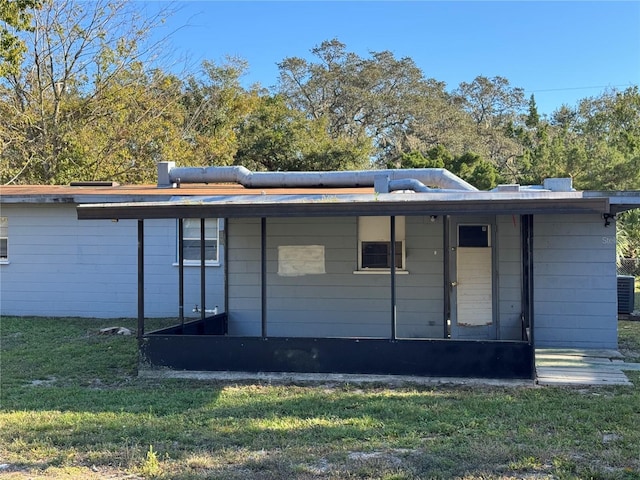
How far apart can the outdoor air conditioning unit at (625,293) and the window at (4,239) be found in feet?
42.3

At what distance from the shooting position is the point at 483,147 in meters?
32.8

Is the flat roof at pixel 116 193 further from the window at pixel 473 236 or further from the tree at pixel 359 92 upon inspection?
the tree at pixel 359 92

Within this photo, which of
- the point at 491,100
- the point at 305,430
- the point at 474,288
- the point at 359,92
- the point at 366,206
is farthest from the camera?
the point at 491,100

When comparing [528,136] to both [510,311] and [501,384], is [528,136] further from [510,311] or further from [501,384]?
[501,384]

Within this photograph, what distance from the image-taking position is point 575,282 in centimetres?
888

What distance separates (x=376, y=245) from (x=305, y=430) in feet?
15.9

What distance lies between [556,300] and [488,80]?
1352 inches

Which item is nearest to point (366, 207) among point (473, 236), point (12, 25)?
point (473, 236)

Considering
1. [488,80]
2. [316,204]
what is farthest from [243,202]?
[488,80]

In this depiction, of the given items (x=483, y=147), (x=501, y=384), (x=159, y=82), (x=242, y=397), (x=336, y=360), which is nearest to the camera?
(x=242, y=397)

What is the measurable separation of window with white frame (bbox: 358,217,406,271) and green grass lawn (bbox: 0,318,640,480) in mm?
3097

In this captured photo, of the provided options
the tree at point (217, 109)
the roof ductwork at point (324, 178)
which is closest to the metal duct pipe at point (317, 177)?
the roof ductwork at point (324, 178)

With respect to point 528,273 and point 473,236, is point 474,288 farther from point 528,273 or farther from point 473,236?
point 528,273

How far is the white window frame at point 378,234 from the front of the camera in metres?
9.43
